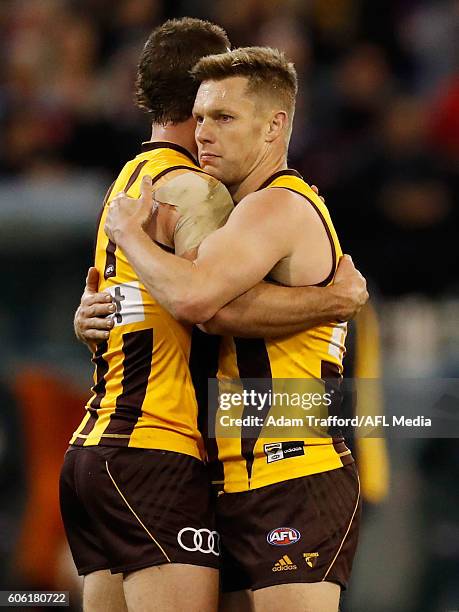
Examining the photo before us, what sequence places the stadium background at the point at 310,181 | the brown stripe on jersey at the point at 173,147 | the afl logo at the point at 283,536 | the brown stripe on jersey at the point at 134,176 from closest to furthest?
the afl logo at the point at 283,536 → the brown stripe on jersey at the point at 134,176 → the brown stripe on jersey at the point at 173,147 → the stadium background at the point at 310,181

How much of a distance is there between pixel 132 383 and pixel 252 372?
409 mm

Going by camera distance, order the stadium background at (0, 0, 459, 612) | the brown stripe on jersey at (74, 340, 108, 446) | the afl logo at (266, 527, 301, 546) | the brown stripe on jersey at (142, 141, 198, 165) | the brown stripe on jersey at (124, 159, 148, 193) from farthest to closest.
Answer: the stadium background at (0, 0, 459, 612), the brown stripe on jersey at (142, 141, 198, 165), the brown stripe on jersey at (124, 159, 148, 193), the brown stripe on jersey at (74, 340, 108, 446), the afl logo at (266, 527, 301, 546)

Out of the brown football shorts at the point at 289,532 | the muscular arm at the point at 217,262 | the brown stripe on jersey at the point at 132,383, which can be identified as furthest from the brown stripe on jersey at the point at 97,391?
the brown football shorts at the point at 289,532

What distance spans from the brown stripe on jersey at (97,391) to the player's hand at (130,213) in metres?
0.41

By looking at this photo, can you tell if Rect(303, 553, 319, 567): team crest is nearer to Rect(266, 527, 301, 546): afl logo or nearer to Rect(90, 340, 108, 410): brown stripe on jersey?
Rect(266, 527, 301, 546): afl logo

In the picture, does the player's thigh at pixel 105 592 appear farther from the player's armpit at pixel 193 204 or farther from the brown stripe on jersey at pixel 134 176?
the brown stripe on jersey at pixel 134 176

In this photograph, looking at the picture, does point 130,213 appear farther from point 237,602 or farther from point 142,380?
point 237,602

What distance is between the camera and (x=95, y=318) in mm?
3770

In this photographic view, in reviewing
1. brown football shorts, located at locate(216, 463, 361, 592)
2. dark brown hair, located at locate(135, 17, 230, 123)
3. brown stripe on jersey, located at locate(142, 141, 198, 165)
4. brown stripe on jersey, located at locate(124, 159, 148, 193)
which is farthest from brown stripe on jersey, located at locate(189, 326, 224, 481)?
dark brown hair, located at locate(135, 17, 230, 123)

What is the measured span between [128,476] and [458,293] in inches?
145

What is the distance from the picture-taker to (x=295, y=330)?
3637 mm

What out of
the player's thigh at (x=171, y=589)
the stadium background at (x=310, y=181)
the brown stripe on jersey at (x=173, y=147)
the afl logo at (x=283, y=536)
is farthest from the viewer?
the stadium background at (x=310, y=181)

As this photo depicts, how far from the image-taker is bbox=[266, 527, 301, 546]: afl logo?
139 inches

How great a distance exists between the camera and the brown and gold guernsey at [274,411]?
361cm
